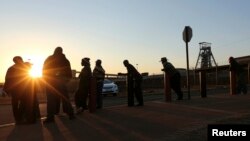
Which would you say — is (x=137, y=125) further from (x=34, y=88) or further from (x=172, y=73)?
(x=172, y=73)

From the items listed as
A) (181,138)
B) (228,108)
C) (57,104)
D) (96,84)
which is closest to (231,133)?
(181,138)

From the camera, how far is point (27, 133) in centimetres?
1048

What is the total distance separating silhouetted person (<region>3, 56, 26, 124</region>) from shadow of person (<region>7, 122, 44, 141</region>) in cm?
85

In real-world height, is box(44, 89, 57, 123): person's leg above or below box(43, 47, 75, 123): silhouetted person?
below

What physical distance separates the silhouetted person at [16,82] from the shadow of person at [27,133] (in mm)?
849

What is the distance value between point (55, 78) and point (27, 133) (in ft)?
6.55

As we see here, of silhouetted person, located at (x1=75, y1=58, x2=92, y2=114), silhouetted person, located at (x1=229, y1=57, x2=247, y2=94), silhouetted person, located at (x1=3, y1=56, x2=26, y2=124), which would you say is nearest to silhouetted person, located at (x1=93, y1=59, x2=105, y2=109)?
silhouetted person, located at (x1=75, y1=58, x2=92, y2=114)

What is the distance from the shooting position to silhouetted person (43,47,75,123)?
12086mm

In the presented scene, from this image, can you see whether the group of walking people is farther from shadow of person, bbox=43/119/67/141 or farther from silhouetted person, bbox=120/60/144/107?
silhouetted person, bbox=120/60/144/107

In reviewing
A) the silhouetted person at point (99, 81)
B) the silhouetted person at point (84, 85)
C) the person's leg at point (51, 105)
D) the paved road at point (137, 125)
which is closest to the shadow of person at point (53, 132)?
the paved road at point (137, 125)

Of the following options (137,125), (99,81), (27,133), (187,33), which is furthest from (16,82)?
(187,33)

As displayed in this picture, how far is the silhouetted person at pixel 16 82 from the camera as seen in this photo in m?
12.5

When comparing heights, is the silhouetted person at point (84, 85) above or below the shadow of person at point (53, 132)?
above

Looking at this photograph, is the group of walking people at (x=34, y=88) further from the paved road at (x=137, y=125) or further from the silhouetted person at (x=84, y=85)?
the silhouetted person at (x=84, y=85)
